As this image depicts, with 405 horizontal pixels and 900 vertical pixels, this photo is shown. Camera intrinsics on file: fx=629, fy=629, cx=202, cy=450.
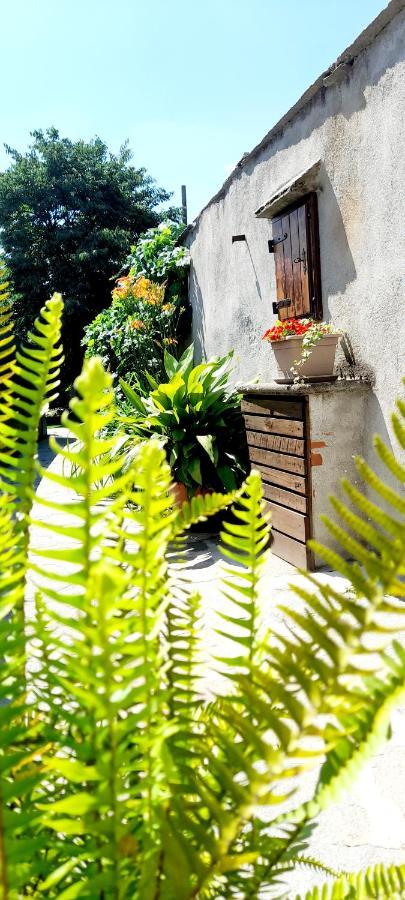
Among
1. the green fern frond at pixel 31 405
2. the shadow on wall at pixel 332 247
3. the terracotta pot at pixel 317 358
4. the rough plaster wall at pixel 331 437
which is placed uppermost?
the shadow on wall at pixel 332 247

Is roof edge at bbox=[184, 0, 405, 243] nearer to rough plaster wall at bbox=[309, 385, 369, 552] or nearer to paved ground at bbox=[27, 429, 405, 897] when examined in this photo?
rough plaster wall at bbox=[309, 385, 369, 552]

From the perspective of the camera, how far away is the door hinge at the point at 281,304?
4.70 meters

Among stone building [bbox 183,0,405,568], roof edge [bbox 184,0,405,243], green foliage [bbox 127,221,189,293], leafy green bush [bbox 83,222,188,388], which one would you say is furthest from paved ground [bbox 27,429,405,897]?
green foliage [bbox 127,221,189,293]

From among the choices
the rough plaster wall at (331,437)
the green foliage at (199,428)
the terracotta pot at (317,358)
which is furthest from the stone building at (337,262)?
the green foliage at (199,428)

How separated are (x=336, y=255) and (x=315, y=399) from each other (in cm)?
98

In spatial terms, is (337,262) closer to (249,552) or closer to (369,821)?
(369,821)

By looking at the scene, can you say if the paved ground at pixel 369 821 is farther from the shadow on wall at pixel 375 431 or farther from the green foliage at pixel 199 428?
the green foliage at pixel 199 428

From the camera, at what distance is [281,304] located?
484cm

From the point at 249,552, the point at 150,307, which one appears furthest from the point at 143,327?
the point at 249,552

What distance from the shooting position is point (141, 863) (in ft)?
0.85

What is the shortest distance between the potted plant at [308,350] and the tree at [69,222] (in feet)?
41.4

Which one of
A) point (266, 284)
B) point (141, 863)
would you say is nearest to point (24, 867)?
point (141, 863)

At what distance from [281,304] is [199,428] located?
114cm

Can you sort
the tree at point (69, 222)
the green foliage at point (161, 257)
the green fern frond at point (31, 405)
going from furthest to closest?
the tree at point (69, 222) → the green foliage at point (161, 257) → the green fern frond at point (31, 405)
